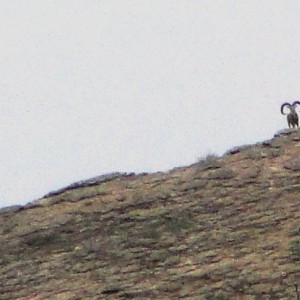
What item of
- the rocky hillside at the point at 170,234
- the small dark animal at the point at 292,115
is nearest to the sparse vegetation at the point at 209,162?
the rocky hillside at the point at 170,234

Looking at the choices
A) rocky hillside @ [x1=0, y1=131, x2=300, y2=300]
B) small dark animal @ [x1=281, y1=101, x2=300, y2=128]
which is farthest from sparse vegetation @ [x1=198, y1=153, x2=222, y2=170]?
small dark animal @ [x1=281, y1=101, x2=300, y2=128]

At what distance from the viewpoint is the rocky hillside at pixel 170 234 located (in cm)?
1731

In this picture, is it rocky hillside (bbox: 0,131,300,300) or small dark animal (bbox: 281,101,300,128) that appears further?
small dark animal (bbox: 281,101,300,128)

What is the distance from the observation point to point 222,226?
63.5ft

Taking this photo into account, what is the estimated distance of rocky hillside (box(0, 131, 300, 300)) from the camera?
1731 cm

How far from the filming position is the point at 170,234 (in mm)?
19500

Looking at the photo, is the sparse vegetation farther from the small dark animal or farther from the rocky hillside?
the small dark animal

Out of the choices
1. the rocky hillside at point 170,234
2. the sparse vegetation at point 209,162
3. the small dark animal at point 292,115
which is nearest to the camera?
the rocky hillside at point 170,234

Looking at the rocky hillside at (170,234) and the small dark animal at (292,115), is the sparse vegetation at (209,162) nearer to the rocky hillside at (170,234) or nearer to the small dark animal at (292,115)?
the rocky hillside at (170,234)

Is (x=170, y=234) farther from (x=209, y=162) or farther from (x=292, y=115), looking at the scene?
(x=292, y=115)

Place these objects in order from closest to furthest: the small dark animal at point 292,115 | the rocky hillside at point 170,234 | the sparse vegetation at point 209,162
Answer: the rocky hillside at point 170,234
the sparse vegetation at point 209,162
the small dark animal at point 292,115

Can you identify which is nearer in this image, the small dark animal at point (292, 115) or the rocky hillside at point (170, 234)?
the rocky hillside at point (170, 234)

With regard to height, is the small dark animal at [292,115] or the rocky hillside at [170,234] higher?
the small dark animal at [292,115]

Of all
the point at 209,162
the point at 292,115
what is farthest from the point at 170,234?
the point at 292,115
